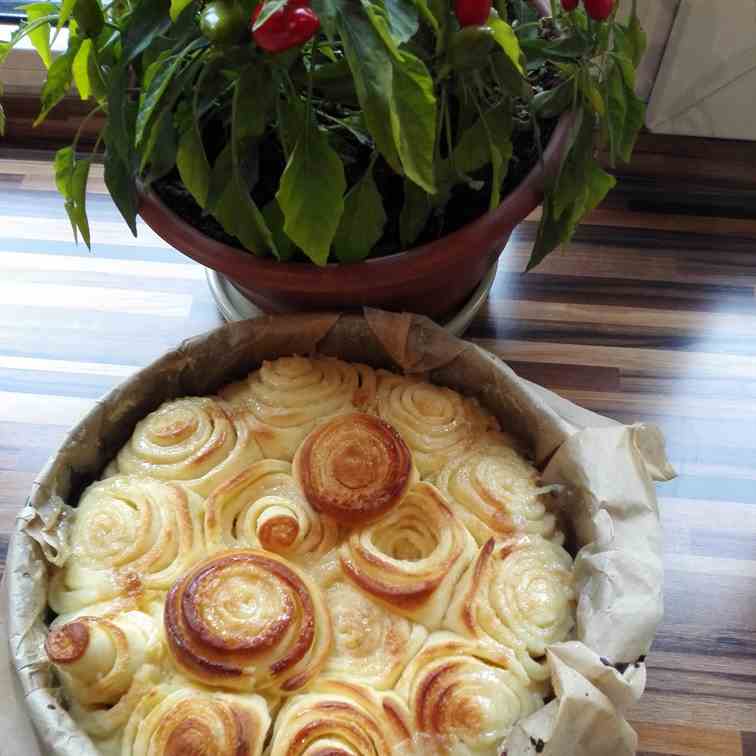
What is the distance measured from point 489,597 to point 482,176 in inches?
22.5

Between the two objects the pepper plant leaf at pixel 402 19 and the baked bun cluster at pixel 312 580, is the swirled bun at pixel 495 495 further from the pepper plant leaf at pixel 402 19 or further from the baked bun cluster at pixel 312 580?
the pepper plant leaf at pixel 402 19

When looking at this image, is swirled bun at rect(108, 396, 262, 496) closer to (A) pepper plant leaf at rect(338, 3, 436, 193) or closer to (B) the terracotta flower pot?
(B) the terracotta flower pot

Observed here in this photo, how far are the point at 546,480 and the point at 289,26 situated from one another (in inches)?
25.1

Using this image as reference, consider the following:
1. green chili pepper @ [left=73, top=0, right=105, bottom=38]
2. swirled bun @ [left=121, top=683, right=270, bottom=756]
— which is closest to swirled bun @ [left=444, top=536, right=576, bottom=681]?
swirled bun @ [left=121, top=683, right=270, bottom=756]

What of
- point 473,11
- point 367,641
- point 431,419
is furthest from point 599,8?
point 367,641

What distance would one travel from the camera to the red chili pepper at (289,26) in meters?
0.77

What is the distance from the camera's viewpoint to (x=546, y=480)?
1114mm

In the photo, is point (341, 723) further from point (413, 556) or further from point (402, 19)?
point (402, 19)

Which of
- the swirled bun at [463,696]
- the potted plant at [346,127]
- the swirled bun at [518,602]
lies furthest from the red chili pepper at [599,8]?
the swirled bun at [463,696]

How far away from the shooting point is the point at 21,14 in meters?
1.77

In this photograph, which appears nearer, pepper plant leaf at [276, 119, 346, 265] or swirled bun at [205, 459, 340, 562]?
pepper plant leaf at [276, 119, 346, 265]

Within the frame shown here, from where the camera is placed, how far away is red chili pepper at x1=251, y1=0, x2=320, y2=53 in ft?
2.52

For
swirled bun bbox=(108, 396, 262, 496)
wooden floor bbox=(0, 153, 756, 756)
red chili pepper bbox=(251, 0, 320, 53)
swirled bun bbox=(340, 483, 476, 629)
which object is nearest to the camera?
red chili pepper bbox=(251, 0, 320, 53)

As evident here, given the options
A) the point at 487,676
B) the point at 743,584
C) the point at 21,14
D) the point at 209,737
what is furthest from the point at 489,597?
the point at 21,14
